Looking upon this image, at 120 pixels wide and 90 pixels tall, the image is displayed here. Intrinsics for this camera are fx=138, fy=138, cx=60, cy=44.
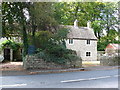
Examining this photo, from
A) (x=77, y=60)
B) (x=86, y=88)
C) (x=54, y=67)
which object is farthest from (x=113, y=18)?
(x=86, y=88)

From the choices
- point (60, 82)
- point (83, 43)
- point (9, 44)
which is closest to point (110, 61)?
point (83, 43)

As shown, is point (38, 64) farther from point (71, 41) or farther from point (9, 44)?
point (71, 41)

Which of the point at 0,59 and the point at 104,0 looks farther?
the point at 104,0

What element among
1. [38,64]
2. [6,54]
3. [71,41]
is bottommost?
[38,64]

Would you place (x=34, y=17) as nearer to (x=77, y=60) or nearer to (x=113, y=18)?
(x=77, y=60)

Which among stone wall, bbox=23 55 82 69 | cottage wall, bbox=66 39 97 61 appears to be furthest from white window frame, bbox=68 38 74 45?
stone wall, bbox=23 55 82 69

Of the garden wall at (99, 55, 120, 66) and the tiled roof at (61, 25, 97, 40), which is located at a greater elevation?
the tiled roof at (61, 25, 97, 40)

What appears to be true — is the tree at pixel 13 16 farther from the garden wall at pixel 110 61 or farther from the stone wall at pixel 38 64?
the garden wall at pixel 110 61

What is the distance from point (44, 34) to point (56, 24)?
164 centimetres

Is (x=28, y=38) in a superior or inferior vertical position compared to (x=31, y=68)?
superior

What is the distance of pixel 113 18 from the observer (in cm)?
3753

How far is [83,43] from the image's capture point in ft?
90.5

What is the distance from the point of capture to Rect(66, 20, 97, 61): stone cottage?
26.8 metres

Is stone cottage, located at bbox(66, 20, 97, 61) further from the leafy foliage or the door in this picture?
the door
